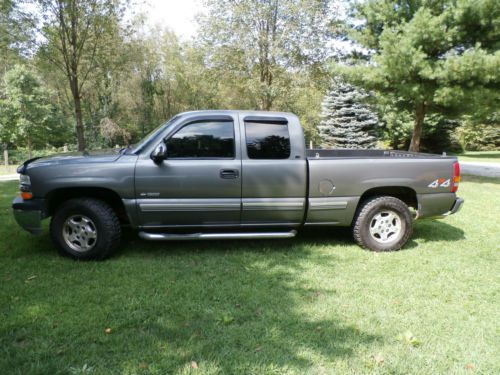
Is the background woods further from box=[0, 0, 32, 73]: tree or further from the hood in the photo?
the hood

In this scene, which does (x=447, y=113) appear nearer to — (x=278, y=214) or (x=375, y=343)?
(x=278, y=214)

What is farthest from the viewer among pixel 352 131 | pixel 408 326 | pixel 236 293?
pixel 352 131

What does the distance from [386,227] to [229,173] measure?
2.27 metres

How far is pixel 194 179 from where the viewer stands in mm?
4098

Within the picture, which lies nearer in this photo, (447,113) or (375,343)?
(375,343)

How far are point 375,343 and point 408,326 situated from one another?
1.46 ft

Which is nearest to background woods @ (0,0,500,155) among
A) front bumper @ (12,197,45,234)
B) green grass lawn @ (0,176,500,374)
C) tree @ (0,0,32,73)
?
tree @ (0,0,32,73)

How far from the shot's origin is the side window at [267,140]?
4254 mm

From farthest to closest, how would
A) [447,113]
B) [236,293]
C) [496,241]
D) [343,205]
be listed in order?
[447,113] < [496,241] < [343,205] < [236,293]

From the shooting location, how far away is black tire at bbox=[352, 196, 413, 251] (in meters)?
4.50

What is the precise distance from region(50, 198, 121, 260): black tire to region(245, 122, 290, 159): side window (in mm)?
1883

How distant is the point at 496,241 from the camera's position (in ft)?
16.5

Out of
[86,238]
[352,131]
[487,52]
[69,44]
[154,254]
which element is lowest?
[154,254]

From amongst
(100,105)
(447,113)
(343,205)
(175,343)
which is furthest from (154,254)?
(100,105)
